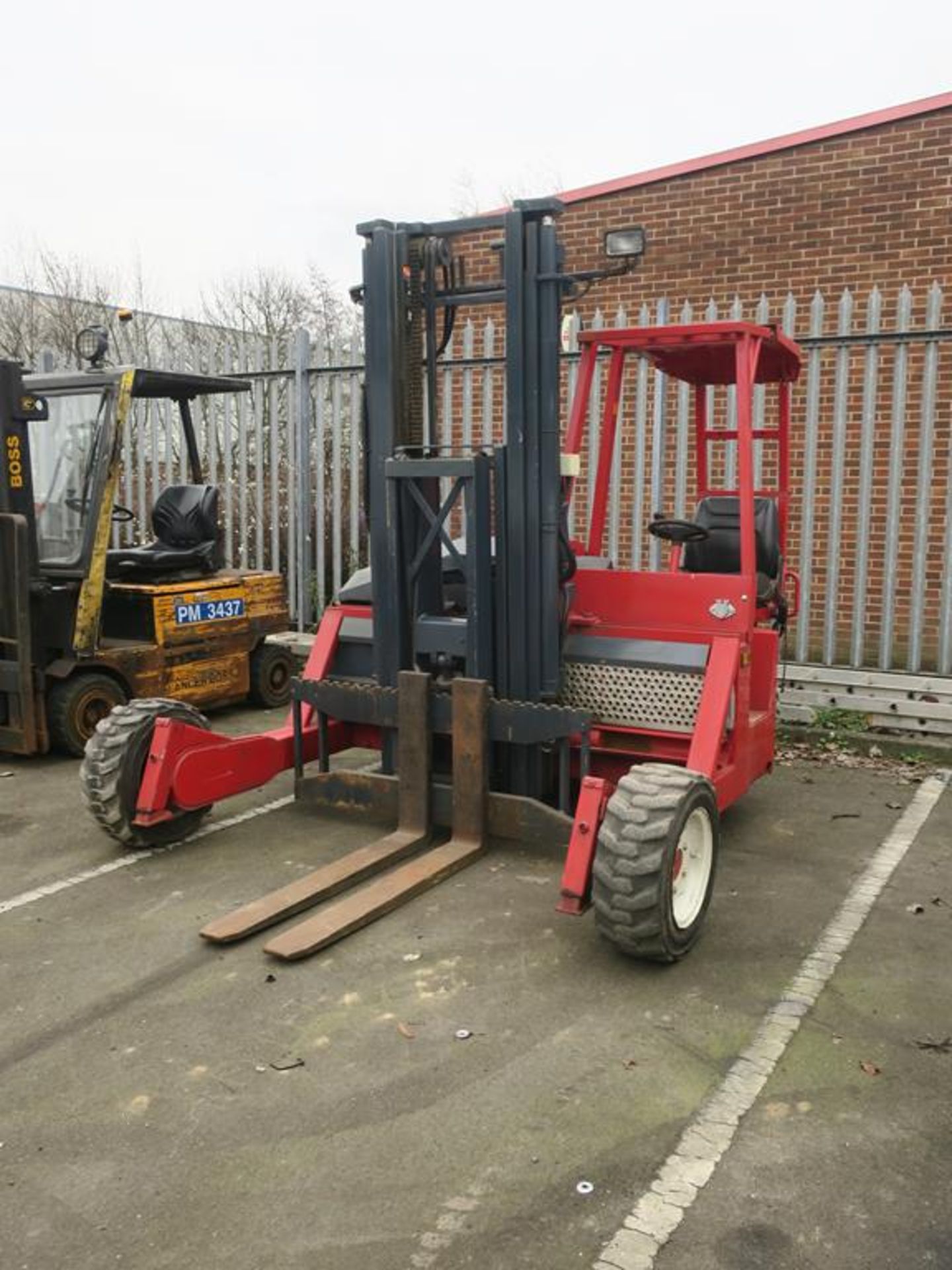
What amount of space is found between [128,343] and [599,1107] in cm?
1227

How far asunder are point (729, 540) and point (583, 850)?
8.19 ft

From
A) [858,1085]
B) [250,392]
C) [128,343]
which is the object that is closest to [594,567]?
[858,1085]

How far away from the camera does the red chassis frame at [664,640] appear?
495 centimetres

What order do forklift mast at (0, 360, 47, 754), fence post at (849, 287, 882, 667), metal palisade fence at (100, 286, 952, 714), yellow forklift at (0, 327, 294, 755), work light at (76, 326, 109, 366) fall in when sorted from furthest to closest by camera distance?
1. metal palisade fence at (100, 286, 952, 714)
2. fence post at (849, 287, 882, 667)
3. work light at (76, 326, 109, 366)
4. yellow forklift at (0, 327, 294, 755)
5. forklift mast at (0, 360, 47, 754)

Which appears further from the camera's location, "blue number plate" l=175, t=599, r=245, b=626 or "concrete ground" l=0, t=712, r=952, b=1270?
"blue number plate" l=175, t=599, r=245, b=626

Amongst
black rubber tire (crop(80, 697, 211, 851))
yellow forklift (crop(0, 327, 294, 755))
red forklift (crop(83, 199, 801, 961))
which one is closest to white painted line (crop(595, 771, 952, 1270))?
red forklift (crop(83, 199, 801, 961))

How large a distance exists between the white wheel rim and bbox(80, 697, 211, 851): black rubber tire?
2.41 meters

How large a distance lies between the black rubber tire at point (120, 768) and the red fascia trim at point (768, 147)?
7.74 metres

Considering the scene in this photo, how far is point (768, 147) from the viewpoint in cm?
1087

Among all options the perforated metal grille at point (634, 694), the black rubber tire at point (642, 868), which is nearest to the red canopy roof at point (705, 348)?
the perforated metal grille at point (634, 694)

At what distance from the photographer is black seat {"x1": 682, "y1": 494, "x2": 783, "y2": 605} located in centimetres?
596

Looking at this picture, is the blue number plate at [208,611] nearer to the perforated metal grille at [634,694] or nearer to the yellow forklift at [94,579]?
the yellow forklift at [94,579]

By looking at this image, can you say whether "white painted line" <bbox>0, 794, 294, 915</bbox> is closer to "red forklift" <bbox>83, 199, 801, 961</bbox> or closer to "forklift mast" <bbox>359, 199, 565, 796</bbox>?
"red forklift" <bbox>83, 199, 801, 961</bbox>

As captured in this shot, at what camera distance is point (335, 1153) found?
294cm
